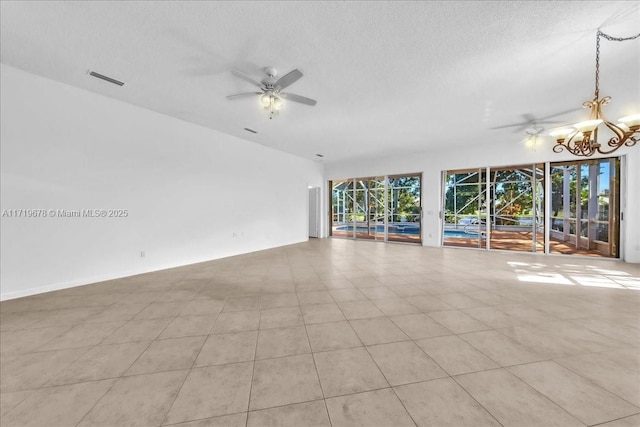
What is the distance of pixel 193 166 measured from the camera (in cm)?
520

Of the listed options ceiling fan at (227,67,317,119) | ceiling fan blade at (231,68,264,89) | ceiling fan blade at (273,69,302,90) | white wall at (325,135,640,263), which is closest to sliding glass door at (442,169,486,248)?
white wall at (325,135,640,263)

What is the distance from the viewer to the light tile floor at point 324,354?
140 centimetres

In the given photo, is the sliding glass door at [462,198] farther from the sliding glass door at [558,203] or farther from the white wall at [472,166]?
the white wall at [472,166]

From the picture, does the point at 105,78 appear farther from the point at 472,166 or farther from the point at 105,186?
the point at 472,166

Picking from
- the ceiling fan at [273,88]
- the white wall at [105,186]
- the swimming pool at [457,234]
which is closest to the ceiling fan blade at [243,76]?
the ceiling fan at [273,88]

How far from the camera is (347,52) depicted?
9.07 feet

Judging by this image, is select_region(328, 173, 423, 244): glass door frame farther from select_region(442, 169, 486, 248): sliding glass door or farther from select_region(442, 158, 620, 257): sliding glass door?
select_region(442, 158, 620, 257): sliding glass door

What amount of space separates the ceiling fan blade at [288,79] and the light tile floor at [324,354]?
271 cm

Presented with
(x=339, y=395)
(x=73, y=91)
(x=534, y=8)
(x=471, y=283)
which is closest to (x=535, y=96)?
(x=534, y=8)

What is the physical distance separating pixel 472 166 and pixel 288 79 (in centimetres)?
626

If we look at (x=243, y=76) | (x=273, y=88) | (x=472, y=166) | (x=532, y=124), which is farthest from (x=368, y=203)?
(x=243, y=76)

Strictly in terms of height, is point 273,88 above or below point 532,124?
below

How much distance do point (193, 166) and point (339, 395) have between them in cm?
516

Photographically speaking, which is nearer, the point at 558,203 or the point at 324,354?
the point at 324,354
